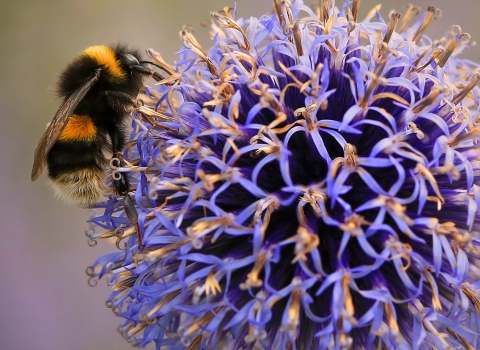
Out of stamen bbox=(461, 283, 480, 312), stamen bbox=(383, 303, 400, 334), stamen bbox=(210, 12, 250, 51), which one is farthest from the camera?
stamen bbox=(210, 12, 250, 51)

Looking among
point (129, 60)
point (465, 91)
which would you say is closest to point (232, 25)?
point (129, 60)

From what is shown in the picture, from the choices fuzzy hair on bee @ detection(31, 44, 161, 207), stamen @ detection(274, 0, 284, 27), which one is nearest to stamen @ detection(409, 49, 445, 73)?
stamen @ detection(274, 0, 284, 27)

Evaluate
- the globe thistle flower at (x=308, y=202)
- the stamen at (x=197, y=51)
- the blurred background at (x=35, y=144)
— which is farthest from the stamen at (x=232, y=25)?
the blurred background at (x=35, y=144)

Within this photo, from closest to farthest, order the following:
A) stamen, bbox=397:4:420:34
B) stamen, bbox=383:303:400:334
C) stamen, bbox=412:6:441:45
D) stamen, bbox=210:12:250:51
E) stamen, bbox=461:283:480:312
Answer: stamen, bbox=383:303:400:334, stamen, bbox=461:283:480:312, stamen, bbox=210:12:250:51, stamen, bbox=412:6:441:45, stamen, bbox=397:4:420:34

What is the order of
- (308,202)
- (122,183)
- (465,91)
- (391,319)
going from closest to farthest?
(391,319)
(308,202)
(465,91)
(122,183)

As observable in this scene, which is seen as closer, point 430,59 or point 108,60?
point 430,59

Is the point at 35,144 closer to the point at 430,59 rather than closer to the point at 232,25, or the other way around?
the point at 232,25

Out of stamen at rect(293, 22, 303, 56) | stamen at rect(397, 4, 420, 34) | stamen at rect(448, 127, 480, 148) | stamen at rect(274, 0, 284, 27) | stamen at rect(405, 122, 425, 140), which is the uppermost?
stamen at rect(274, 0, 284, 27)

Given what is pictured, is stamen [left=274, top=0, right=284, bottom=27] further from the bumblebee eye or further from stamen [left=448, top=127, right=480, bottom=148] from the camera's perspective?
stamen [left=448, top=127, right=480, bottom=148]

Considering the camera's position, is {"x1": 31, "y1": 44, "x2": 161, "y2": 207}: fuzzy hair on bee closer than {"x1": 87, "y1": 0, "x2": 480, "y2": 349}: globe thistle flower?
No
